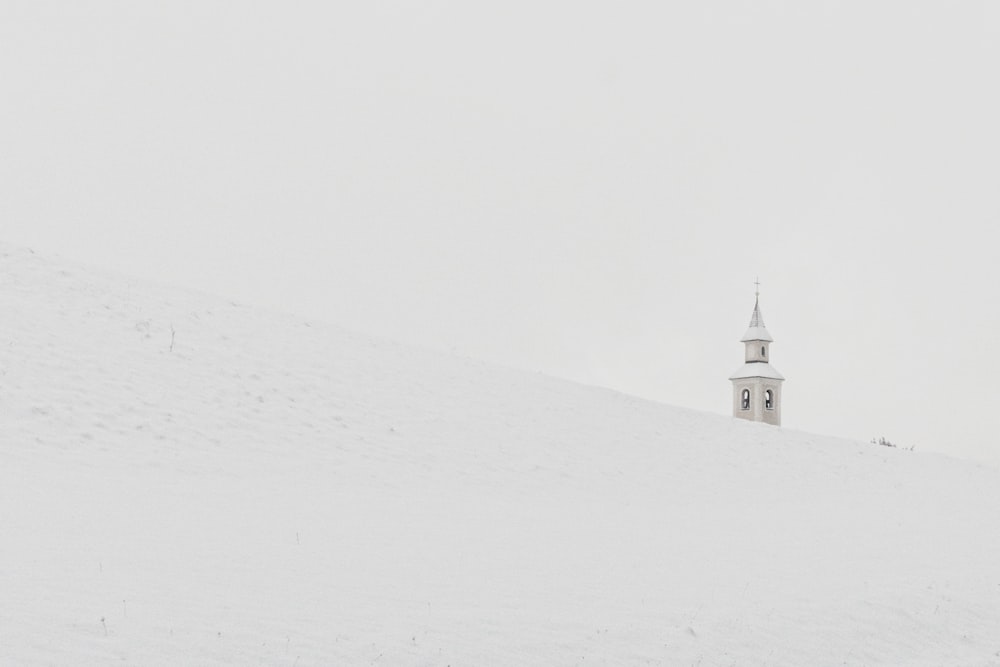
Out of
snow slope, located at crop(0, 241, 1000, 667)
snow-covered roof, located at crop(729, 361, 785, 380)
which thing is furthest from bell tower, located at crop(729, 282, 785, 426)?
snow slope, located at crop(0, 241, 1000, 667)

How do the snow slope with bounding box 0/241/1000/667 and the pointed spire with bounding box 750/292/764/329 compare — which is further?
the pointed spire with bounding box 750/292/764/329

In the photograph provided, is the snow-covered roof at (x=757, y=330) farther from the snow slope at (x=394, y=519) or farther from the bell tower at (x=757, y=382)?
the snow slope at (x=394, y=519)

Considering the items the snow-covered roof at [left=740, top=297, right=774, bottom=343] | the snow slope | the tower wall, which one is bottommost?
the snow slope

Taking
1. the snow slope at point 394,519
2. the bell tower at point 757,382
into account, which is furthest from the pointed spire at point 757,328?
the snow slope at point 394,519

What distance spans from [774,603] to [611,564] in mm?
2365

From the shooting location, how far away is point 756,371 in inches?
3745

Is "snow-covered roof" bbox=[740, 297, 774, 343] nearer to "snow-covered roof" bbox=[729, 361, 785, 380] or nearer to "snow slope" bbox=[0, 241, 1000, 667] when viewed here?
"snow-covered roof" bbox=[729, 361, 785, 380]

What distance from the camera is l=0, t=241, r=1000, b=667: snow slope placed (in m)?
10.1

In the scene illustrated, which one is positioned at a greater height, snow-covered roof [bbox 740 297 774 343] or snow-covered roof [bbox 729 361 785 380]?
snow-covered roof [bbox 740 297 774 343]

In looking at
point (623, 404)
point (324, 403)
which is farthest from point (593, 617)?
point (623, 404)

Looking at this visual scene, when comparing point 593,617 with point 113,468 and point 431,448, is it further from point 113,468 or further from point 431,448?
point 431,448

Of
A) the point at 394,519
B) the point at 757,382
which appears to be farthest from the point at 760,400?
the point at 394,519

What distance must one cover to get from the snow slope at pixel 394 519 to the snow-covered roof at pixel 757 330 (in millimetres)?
66897

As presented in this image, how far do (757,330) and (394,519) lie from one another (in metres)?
87.2
